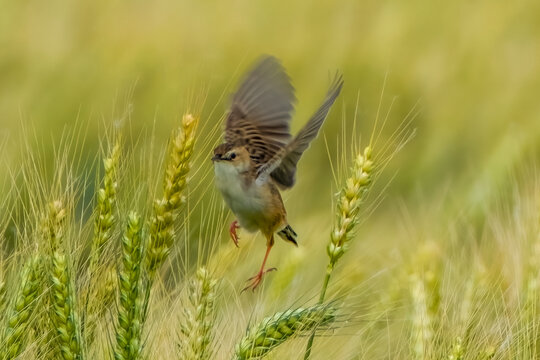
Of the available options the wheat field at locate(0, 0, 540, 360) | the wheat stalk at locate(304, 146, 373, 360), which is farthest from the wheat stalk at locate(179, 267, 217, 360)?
the wheat stalk at locate(304, 146, 373, 360)

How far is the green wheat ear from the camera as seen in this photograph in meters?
1.91

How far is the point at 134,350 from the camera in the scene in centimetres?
191

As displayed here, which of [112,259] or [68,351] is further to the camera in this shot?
[112,259]

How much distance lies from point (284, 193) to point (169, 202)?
2.66 ft

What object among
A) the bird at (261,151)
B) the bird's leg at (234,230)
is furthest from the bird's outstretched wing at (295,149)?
the bird's leg at (234,230)

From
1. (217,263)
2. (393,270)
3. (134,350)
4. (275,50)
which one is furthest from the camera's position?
(275,50)

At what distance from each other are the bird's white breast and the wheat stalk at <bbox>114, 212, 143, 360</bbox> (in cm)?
40

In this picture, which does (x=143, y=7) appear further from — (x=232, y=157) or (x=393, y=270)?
(x=232, y=157)

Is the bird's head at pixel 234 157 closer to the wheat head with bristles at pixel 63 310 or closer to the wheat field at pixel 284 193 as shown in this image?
the wheat field at pixel 284 193

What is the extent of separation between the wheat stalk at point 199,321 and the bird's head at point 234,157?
36 cm

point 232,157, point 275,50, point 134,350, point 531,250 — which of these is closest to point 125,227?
point 134,350

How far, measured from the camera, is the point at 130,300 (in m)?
1.94

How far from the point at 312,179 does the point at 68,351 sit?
2156mm

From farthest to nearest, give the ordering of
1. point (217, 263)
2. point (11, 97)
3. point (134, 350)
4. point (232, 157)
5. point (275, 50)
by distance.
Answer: point (275, 50)
point (11, 97)
point (232, 157)
point (217, 263)
point (134, 350)
